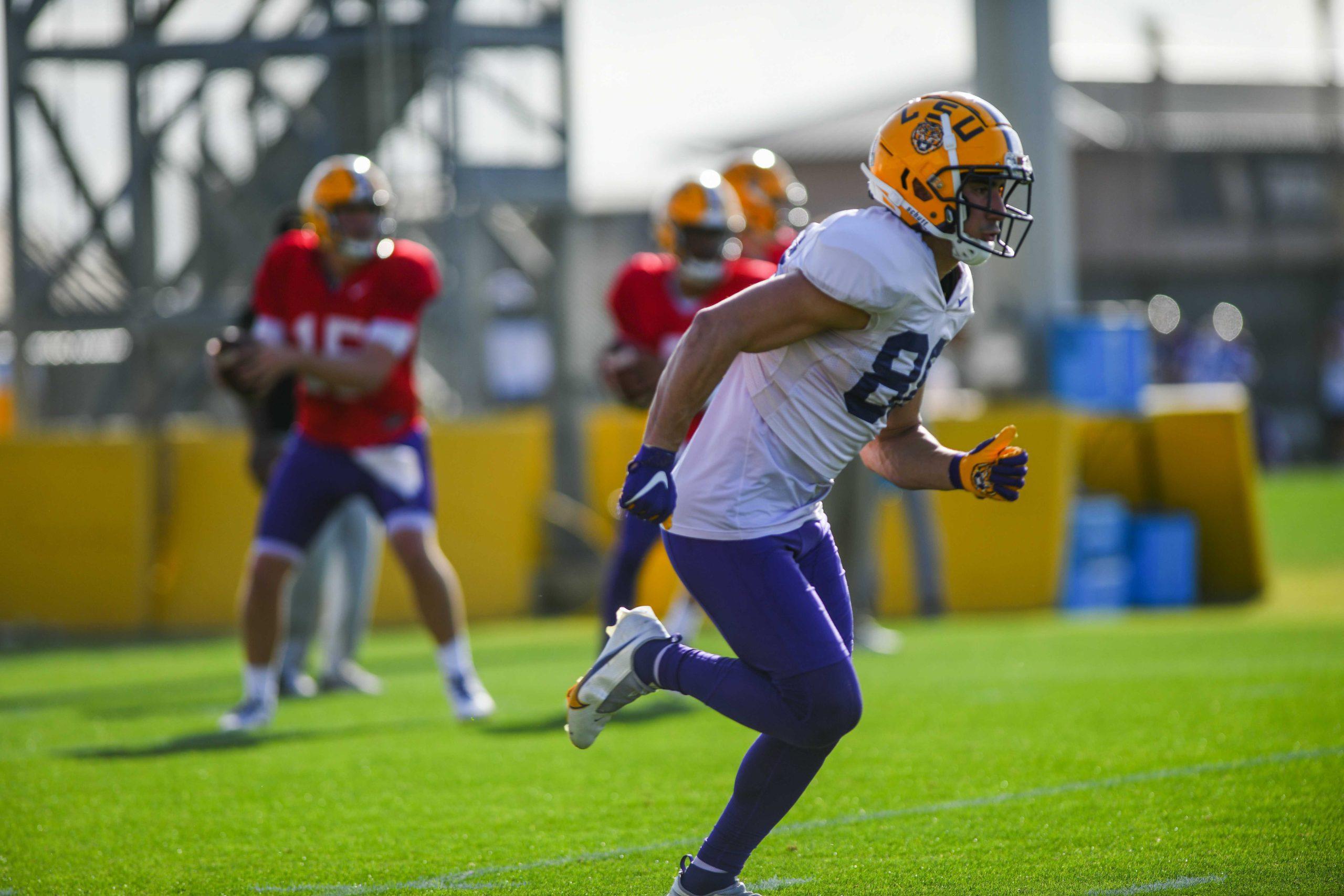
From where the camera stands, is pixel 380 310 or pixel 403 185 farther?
pixel 403 185

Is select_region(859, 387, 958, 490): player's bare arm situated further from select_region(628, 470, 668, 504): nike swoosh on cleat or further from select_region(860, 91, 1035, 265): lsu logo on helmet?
select_region(628, 470, 668, 504): nike swoosh on cleat

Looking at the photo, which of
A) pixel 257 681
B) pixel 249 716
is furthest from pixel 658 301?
pixel 249 716

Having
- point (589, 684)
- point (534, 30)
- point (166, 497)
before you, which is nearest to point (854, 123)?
point (534, 30)

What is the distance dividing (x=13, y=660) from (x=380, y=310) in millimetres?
4016

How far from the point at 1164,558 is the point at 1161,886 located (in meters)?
8.32

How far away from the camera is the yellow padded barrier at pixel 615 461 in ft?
34.2

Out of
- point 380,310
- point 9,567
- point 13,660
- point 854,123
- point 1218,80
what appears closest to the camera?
point 380,310

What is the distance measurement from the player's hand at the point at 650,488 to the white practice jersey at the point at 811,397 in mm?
161

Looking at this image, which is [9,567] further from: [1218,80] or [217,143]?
[1218,80]

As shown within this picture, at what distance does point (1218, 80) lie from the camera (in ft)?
118

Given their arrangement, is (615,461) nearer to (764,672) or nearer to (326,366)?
(326,366)

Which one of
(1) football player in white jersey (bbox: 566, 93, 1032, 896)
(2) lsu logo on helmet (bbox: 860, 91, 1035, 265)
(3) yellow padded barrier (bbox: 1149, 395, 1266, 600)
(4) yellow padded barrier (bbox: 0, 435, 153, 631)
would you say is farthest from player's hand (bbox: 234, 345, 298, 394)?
(3) yellow padded barrier (bbox: 1149, 395, 1266, 600)

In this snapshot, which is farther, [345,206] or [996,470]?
[345,206]

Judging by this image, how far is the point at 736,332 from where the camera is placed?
3.33 meters
